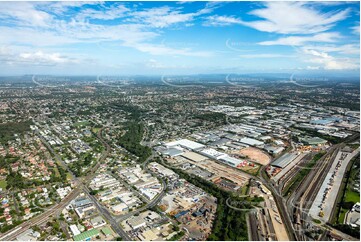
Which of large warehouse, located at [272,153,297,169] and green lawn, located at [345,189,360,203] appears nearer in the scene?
green lawn, located at [345,189,360,203]

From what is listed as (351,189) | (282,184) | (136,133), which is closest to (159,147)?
(136,133)

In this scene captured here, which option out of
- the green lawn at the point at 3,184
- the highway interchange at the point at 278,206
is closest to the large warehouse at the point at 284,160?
the highway interchange at the point at 278,206

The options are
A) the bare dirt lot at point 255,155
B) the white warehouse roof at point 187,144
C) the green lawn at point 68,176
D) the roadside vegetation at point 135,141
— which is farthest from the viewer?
the white warehouse roof at point 187,144

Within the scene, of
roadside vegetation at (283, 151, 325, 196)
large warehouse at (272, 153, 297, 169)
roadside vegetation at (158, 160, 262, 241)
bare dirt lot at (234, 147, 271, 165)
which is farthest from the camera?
bare dirt lot at (234, 147, 271, 165)

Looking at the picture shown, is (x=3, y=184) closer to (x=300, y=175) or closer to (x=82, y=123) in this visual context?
(x=82, y=123)

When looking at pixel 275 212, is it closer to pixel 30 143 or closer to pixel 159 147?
pixel 159 147

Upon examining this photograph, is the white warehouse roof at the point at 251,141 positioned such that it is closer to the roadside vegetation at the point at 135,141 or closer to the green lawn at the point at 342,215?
the roadside vegetation at the point at 135,141

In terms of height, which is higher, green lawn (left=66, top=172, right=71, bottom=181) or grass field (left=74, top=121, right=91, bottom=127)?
green lawn (left=66, top=172, right=71, bottom=181)

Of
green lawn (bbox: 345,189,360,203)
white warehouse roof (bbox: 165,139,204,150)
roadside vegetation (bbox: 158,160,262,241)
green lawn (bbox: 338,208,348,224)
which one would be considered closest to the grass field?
white warehouse roof (bbox: 165,139,204,150)

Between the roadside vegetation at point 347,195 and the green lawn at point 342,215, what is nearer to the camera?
the green lawn at point 342,215

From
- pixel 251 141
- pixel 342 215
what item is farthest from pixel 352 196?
pixel 251 141

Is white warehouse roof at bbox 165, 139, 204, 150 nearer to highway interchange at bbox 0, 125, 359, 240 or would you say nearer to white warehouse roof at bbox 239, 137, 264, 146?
white warehouse roof at bbox 239, 137, 264, 146
